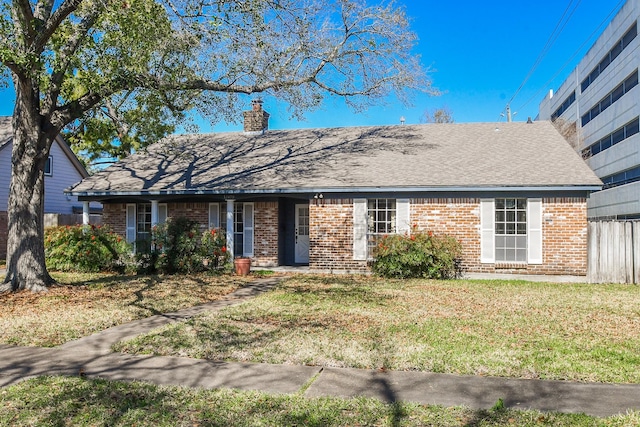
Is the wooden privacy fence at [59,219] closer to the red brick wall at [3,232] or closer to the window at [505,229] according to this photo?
the red brick wall at [3,232]

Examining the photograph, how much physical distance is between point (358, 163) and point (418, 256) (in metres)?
4.33

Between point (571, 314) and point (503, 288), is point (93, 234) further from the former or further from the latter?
point (571, 314)

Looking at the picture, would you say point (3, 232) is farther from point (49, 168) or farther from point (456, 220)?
point (456, 220)

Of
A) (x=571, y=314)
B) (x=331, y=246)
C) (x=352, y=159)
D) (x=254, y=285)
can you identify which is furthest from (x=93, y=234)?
(x=571, y=314)

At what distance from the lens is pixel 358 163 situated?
16.8 meters

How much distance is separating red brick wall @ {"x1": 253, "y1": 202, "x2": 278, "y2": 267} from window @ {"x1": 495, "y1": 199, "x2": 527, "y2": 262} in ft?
22.8

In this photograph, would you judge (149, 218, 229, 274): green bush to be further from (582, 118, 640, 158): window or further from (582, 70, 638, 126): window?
(582, 70, 638, 126): window

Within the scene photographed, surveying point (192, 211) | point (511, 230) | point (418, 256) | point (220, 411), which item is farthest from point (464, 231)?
point (220, 411)

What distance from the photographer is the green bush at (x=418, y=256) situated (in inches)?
551

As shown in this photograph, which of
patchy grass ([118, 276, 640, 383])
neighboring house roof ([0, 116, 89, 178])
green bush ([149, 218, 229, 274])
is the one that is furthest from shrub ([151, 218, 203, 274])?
neighboring house roof ([0, 116, 89, 178])

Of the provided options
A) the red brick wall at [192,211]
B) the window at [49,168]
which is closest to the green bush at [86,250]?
the red brick wall at [192,211]

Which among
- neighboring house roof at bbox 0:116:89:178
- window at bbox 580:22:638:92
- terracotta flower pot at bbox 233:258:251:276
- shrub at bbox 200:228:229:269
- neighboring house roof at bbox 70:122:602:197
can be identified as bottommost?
terracotta flower pot at bbox 233:258:251:276

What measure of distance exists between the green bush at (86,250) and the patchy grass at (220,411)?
11670 mm

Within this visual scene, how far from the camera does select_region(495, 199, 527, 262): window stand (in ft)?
47.3
